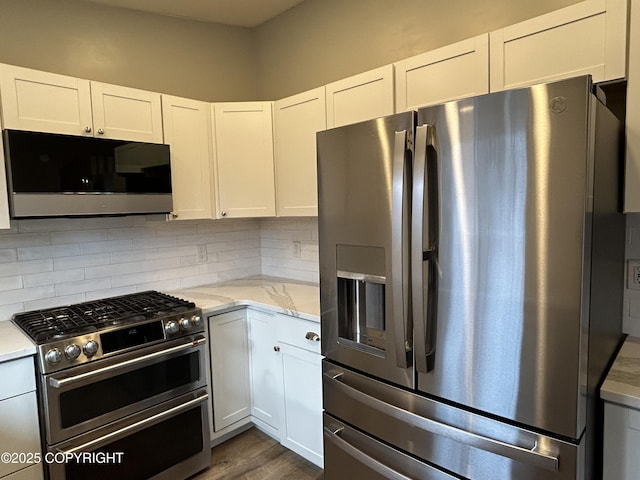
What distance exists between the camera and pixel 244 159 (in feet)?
8.86

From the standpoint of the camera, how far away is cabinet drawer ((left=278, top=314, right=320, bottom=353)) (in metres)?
2.09

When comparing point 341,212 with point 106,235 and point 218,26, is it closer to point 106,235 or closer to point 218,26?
point 106,235

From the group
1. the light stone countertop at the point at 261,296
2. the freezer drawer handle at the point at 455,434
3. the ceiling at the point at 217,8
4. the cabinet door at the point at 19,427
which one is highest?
the ceiling at the point at 217,8

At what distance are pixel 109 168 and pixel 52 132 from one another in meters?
0.30

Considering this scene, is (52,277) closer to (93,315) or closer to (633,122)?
(93,315)

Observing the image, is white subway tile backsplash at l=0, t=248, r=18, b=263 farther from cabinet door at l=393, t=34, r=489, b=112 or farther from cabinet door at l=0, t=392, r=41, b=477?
cabinet door at l=393, t=34, r=489, b=112

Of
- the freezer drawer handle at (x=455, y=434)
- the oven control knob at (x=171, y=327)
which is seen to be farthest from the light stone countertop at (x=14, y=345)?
the freezer drawer handle at (x=455, y=434)

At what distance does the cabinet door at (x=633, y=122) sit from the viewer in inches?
51.7

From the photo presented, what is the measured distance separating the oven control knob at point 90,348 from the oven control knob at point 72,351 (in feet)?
0.10

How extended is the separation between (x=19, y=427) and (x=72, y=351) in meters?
0.35

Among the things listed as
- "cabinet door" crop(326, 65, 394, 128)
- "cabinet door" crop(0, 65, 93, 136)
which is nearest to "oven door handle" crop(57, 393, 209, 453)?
"cabinet door" crop(0, 65, 93, 136)

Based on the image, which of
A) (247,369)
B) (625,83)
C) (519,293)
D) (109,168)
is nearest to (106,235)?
(109,168)

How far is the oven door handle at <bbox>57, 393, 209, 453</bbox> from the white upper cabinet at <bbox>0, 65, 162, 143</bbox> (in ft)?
5.00
